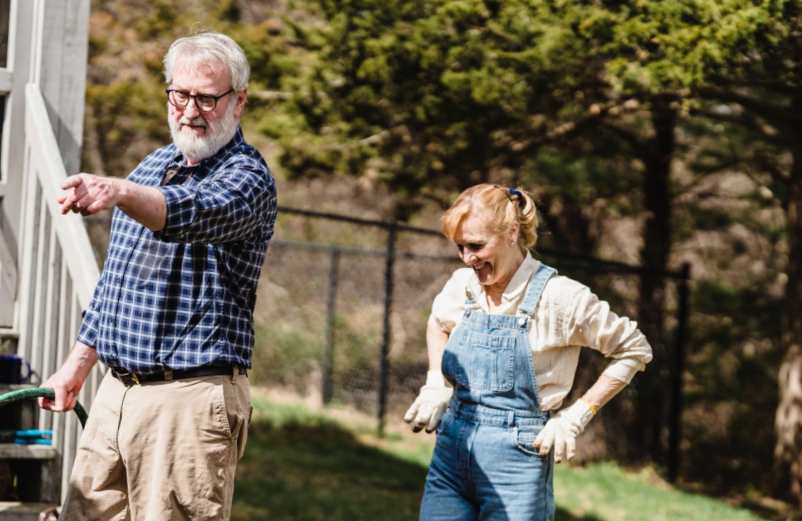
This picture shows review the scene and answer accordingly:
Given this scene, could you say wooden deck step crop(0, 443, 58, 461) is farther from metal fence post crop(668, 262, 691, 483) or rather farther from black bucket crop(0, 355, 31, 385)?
metal fence post crop(668, 262, 691, 483)

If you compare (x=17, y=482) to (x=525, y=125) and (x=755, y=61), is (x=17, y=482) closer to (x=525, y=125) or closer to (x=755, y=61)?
(x=755, y=61)

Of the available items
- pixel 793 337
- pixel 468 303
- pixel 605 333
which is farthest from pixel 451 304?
pixel 793 337

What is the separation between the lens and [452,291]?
3.51m

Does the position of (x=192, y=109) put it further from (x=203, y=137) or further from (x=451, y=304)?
(x=451, y=304)

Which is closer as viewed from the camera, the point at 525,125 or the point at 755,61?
the point at 755,61

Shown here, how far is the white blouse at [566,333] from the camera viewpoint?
10.8 ft

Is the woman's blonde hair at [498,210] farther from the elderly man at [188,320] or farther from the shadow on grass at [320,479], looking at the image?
the shadow on grass at [320,479]

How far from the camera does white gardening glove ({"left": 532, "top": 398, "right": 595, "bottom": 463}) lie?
10.5ft

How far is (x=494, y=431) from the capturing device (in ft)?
10.9

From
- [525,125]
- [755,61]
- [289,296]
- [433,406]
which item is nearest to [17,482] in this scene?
[433,406]

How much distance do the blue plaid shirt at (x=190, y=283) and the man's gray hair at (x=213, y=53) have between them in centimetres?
18

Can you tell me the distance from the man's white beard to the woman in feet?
2.11

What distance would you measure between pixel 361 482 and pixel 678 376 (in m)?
3.50

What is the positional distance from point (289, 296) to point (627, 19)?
748 centimetres
